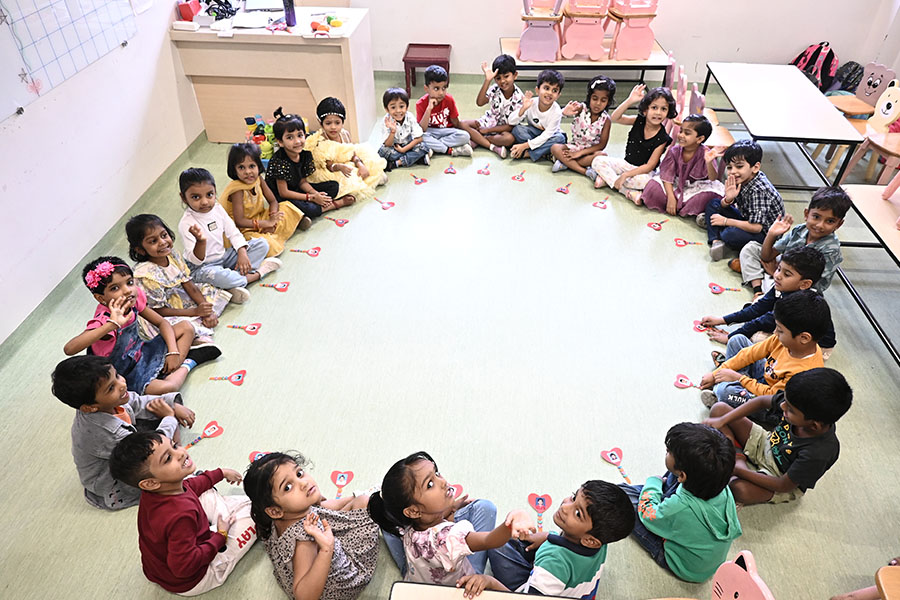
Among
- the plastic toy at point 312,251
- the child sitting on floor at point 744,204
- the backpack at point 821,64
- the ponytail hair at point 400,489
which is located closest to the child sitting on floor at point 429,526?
the ponytail hair at point 400,489

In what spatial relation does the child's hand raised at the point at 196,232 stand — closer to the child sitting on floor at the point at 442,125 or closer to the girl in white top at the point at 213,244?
the girl in white top at the point at 213,244

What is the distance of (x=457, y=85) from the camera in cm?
518

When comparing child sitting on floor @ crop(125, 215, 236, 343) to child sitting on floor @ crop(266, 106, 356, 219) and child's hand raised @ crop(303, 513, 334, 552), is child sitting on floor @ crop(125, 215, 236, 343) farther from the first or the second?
child's hand raised @ crop(303, 513, 334, 552)

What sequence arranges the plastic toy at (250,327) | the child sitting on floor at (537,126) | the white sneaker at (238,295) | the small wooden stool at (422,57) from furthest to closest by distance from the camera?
the small wooden stool at (422,57) < the child sitting on floor at (537,126) < the white sneaker at (238,295) < the plastic toy at (250,327)

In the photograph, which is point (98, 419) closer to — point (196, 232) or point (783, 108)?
point (196, 232)

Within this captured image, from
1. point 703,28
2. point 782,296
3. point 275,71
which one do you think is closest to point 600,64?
point 703,28

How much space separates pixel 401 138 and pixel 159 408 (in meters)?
2.37

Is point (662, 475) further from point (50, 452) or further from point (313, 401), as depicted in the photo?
point (50, 452)

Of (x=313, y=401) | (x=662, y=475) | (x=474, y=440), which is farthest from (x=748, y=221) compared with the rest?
(x=313, y=401)

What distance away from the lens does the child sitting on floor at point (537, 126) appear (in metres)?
4.03

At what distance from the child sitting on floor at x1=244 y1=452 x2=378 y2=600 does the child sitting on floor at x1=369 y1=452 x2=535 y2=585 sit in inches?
8.7

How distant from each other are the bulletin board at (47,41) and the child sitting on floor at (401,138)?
1570 millimetres

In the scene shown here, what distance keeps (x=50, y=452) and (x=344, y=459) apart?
114 cm

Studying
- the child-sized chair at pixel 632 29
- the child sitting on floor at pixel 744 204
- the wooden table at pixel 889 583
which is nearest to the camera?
the wooden table at pixel 889 583
